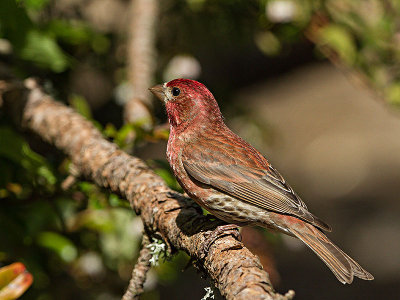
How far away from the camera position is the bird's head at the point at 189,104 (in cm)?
418

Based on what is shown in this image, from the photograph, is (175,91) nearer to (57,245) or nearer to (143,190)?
(143,190)

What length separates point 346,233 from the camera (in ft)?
32.7

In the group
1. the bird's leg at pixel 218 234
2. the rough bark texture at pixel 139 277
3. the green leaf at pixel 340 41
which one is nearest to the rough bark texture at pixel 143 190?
the bird's leg at pixel 218 234

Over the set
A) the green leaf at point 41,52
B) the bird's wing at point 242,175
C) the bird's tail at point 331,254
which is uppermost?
the green leaf at point 41,52

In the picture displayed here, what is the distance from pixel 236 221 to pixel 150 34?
193 cm

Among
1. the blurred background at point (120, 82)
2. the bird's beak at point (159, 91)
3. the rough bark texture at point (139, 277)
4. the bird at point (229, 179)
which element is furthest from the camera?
the bird's beak at point (159, 91)

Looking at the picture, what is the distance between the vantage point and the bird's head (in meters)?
4.18

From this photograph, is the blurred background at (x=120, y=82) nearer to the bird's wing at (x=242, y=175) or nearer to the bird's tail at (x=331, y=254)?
the bird's wing at (x=242, y=175)

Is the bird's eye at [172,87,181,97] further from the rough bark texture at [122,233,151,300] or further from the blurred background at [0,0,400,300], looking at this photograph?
the rough bark texture at [122,233,151,300]

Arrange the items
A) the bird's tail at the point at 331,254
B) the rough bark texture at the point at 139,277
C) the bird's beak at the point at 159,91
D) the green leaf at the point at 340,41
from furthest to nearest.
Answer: the green leaf at the point at 340,41 → the bird's beak at the point at 159,91 → the bird's tail at the point at 331,254 → the rough bark texture at the point at 139,277

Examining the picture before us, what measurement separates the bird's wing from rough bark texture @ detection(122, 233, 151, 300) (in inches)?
25.9

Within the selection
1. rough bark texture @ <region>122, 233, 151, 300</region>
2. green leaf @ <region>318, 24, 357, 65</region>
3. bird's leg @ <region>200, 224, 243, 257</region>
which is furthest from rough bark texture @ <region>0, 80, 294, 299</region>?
green leaf @ <region>318, 24, 357, 65</region>

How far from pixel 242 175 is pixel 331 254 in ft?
2.44

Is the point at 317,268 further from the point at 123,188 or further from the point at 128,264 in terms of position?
the point at 123,188
